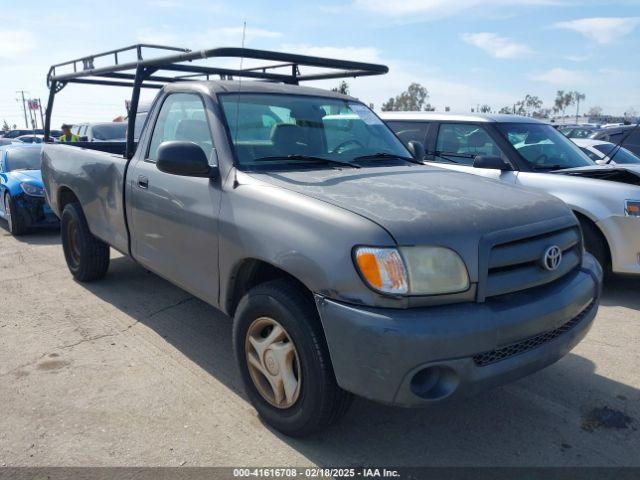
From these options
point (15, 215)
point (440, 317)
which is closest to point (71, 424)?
point (440, 317)

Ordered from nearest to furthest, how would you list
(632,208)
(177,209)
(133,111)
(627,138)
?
(177,209), (133,111), (632,208), (627,138)

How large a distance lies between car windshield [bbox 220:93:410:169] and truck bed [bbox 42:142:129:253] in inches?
51.4

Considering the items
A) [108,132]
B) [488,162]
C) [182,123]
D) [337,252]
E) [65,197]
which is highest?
[182,123]

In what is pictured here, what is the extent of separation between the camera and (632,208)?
5156 mm

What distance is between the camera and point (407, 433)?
3.04m

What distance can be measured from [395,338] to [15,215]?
7.63 meters

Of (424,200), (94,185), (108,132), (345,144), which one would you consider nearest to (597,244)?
(345,144)

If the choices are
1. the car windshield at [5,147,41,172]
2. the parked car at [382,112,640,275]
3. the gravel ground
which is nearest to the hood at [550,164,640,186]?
the parked car at [382,112,640,275]

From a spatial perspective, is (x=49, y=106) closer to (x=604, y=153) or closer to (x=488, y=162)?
(x=488, y=162)

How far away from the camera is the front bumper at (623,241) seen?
5.14m

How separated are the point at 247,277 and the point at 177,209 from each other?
0.78m

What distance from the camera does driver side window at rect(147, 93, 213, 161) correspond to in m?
3.68

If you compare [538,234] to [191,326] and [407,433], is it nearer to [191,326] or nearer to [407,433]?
[407,433]

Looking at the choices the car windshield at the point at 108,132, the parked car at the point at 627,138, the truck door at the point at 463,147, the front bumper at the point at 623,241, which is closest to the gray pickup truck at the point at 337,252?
the front bumper at the point at 623,241
